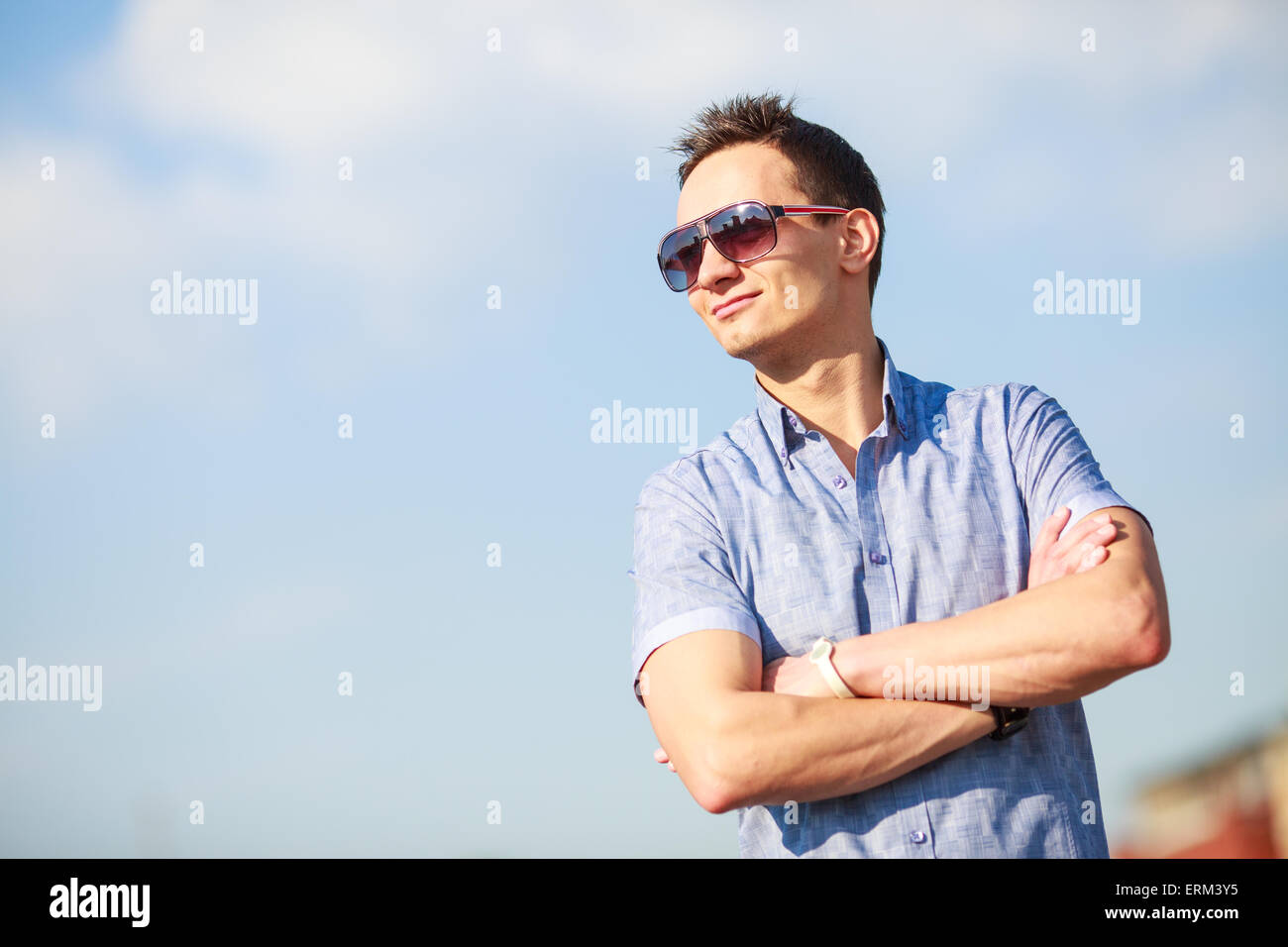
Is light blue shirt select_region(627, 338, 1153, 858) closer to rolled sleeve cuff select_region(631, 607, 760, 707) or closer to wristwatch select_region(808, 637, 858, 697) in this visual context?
rolled sleeve cuff select_region(631, 607, 760, 707)

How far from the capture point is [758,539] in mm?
3252

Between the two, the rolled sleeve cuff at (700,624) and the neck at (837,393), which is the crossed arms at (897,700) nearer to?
the rolled sleeve cuff at (700,624)

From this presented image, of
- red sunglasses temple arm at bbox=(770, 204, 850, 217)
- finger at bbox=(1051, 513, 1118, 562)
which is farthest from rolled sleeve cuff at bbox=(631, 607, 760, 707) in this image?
red sunglasses temple arm at bbox=(770, 204, 850, 217)

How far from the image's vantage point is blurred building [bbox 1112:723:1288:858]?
1403 cm

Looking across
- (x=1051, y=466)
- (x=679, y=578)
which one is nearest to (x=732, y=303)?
(x=679, y=578)

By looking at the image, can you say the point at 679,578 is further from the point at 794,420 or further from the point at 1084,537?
the point at 1084,537

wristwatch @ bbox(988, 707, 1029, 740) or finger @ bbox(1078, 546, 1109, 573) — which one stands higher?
finger @ bbox(1078, 546, 1109, 573)

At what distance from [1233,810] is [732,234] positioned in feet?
52.2

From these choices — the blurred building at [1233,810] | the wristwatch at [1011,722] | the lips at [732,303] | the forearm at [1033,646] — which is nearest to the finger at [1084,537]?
the forearm at [1033,646]

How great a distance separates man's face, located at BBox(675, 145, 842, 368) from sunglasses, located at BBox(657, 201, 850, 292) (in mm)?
25

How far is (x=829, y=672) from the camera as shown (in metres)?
2.94
